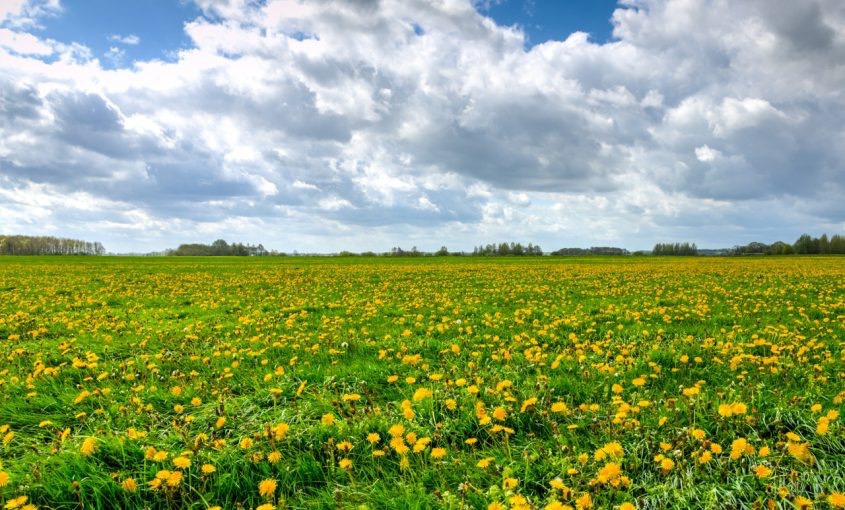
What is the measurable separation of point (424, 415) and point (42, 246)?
201368mm

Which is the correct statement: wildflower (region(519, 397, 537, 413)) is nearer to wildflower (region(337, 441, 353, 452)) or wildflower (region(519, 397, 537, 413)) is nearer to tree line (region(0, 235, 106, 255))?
wildflower (region(337, 441, 353, 452))

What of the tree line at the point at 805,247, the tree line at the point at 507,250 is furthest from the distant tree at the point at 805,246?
the tree line at the point at 507,250

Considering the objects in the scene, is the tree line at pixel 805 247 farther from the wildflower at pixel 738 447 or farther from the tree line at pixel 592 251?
the wildflower at pixel 738 447

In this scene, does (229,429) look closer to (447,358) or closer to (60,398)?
(60,398)

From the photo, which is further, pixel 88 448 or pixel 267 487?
pixel 88 448

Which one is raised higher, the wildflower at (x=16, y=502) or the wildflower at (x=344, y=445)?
the wildflower at (x=344, y=445)

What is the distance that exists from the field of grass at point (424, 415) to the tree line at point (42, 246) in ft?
568

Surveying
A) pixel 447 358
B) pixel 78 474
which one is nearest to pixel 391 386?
pixel 447 358

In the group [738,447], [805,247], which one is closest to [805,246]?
[805,247]

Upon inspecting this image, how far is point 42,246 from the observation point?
154 metres

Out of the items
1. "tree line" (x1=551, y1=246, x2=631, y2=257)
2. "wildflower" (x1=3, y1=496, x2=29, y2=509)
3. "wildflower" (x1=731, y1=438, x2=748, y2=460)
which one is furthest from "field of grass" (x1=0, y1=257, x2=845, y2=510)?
"tree line" (x1=551, y1=246, x2=631, y2=257)

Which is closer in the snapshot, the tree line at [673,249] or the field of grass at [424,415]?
the field of grass at [424,415]

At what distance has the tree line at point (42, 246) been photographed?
459 feet

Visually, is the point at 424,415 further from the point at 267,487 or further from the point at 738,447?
the point at 738,447
